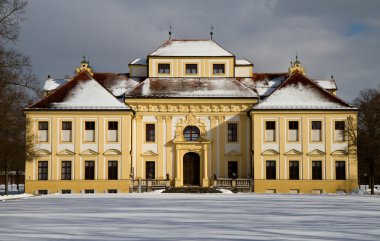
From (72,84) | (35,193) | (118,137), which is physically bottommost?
(35,193)

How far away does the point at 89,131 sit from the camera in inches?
2148

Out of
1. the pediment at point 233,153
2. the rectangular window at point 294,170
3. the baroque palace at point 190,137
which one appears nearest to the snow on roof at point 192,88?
the baroque palace at point 190,137

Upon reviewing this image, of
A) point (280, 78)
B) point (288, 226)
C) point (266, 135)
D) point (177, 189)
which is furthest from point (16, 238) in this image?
point (280, 78)

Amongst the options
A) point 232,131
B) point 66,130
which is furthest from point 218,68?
point 66,130

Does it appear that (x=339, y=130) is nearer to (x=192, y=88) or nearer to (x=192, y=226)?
(x=192, y=88)

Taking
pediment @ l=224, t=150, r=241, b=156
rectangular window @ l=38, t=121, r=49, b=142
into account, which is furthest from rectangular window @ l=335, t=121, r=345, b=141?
rectangular window @ l=38, t=121, r=49, b=142

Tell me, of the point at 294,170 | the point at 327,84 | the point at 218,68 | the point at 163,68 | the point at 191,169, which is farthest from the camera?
the point at 327,84

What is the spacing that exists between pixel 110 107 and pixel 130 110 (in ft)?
5.91

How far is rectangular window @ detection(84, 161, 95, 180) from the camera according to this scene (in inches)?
2127

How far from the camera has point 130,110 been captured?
53.7 meters

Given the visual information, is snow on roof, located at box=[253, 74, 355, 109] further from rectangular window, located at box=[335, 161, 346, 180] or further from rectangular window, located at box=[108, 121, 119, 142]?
rectangular window, located at box=[108, 121, 119, 142]

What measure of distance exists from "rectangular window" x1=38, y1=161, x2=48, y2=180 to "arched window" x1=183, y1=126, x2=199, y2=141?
1253 centimetres

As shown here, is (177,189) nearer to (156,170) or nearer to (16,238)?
(156,170)

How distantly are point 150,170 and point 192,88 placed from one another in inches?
330
